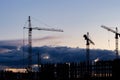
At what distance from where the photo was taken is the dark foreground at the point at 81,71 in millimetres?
37031

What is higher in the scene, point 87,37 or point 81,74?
point 87,37

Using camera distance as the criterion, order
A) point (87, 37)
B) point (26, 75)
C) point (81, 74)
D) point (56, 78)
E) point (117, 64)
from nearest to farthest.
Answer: point (117, 64)
point (81, 74)
point (56, 78)
point (26, 75)
point (87, 37)

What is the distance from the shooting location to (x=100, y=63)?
1523 inches

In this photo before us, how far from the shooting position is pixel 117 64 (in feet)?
120

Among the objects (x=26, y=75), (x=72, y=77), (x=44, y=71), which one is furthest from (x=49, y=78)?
(x=26, y=75)

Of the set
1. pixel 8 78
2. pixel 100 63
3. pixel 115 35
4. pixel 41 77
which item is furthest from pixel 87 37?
pixel 100 63

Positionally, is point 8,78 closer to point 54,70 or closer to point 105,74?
point 54,70

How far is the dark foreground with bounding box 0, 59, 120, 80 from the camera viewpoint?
37.0 m

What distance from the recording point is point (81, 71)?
138 ft

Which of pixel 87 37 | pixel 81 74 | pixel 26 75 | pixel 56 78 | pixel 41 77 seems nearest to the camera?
pixel 81 74

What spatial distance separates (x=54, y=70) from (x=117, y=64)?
12101mm

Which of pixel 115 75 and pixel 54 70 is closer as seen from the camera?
pixel 115 75

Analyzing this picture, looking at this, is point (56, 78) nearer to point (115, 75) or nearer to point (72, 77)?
point (72, 77)

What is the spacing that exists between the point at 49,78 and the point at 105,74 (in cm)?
1098
